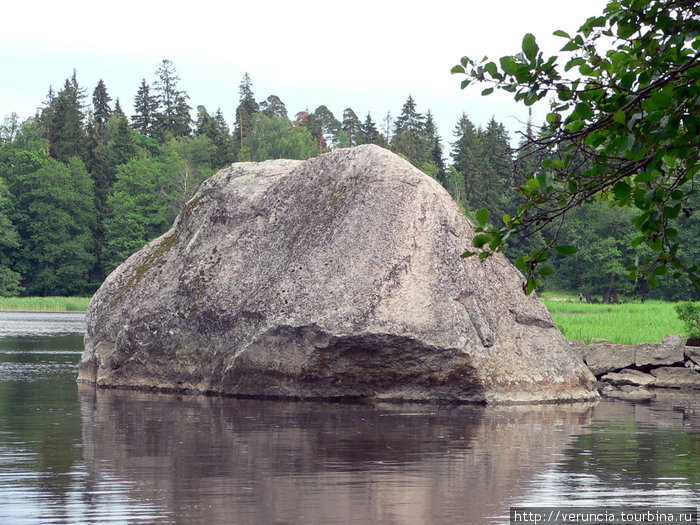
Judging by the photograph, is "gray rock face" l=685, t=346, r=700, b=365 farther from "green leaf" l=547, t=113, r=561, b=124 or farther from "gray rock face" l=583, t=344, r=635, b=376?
"green leaf" l=547, t=113, r=561, b=124

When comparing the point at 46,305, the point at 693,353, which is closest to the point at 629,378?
the point at 693,353

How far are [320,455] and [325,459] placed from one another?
27 cm

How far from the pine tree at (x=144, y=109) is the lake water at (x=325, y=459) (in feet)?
357

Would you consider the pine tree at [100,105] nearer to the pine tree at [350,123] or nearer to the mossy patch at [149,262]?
the pine tree at [350,123]

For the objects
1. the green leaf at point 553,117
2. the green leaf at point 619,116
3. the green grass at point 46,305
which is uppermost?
the green leaf at point 553,117

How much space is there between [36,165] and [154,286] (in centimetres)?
8389

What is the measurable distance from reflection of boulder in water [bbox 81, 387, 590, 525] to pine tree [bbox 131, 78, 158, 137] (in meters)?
109

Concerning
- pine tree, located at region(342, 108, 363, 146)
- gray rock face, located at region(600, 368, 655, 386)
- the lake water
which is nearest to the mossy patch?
the lake water

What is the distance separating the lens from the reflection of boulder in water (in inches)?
323

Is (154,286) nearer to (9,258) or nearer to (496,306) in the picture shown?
(496,306)

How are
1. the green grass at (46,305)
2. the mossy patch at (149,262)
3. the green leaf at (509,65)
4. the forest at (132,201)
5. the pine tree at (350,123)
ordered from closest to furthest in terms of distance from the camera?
1. the green leaf at (509,65)
2. the mossy patch at (149,262)
3. the green grass at (46,305)
4. the forest at (132,201)
5. the pine tree at (350,123)

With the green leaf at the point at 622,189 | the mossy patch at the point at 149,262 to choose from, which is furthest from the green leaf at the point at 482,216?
the mossy patch at the point at 149,262

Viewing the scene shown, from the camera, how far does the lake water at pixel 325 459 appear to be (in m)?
8.16

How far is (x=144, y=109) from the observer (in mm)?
122062
